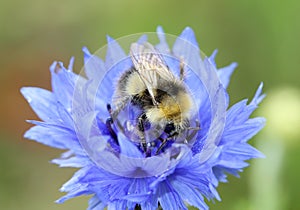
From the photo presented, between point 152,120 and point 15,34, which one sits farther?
point 15,34

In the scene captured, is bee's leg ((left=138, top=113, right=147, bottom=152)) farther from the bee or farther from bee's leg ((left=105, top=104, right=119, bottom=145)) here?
bee's leg ((left=105, top=104, right=119, bottom=145))

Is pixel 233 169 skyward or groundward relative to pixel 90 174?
groundward

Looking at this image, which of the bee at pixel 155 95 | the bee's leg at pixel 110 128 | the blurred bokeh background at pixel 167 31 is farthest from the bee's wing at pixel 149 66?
the blurred bokeh background at pixel 167 31

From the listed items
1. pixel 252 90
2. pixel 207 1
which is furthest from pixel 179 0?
pixel 252 90

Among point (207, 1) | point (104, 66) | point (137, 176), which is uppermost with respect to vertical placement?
point (207, 1)

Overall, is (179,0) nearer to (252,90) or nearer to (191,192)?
(252,90)

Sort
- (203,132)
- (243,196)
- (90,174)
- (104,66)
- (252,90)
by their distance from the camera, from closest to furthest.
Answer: (90,174)
(203,132)
(104,66)
(243,196)
(252,90)

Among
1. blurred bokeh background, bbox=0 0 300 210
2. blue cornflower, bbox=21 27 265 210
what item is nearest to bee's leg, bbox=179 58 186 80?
blue cornflower, bbox=21 27 265 210
